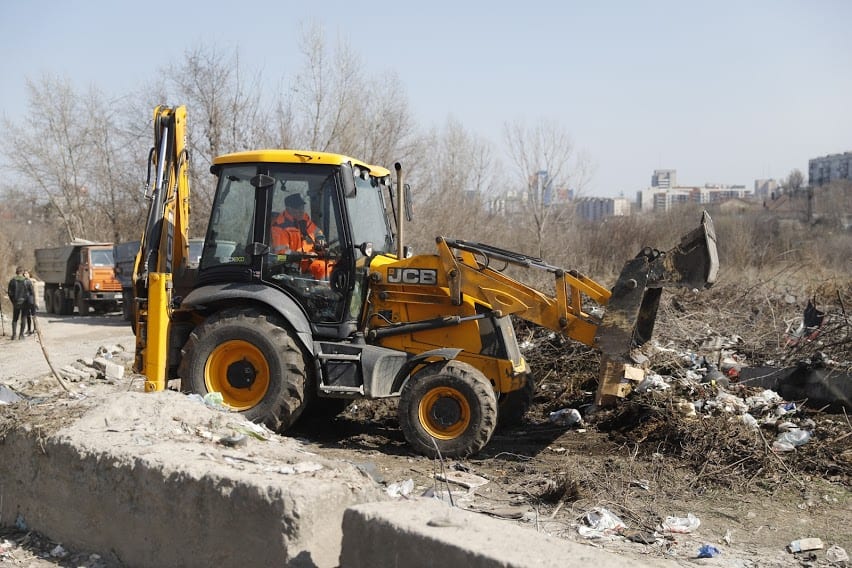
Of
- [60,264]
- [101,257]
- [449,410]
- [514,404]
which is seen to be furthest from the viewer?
[60,264]

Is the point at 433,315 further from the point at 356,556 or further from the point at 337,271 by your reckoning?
the point at 356,556

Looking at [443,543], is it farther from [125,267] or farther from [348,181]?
[125,267]

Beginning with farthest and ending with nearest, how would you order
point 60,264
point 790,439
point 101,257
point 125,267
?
point 60,264
point 101,257
point 125,267
point 790,439

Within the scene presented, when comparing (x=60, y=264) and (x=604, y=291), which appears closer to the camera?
(x=604, y=291)

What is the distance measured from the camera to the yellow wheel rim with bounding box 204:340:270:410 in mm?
7695

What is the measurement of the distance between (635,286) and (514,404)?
6.19 ft

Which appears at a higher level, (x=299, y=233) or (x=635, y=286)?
(x=299, y=233)

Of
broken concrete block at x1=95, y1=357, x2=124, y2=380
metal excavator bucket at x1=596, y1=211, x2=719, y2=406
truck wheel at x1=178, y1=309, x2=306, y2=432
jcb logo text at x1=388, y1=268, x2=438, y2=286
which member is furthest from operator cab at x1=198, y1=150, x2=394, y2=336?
broken concrete block at x1=95, y1=357, x2=124, y2=380

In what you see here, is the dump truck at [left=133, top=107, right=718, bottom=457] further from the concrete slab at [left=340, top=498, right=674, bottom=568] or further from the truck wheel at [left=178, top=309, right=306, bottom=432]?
the concrete slab at [left=340, top=498, right=674, bottom=568]

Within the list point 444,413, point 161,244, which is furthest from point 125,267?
point 444,413

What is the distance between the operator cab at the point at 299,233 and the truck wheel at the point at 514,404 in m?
1.70

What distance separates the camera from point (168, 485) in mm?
4668

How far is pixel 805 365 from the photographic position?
8953 mm

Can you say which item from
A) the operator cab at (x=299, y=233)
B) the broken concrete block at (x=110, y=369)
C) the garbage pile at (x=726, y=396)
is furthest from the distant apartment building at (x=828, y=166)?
the operator cab at (x=299, y=233)
